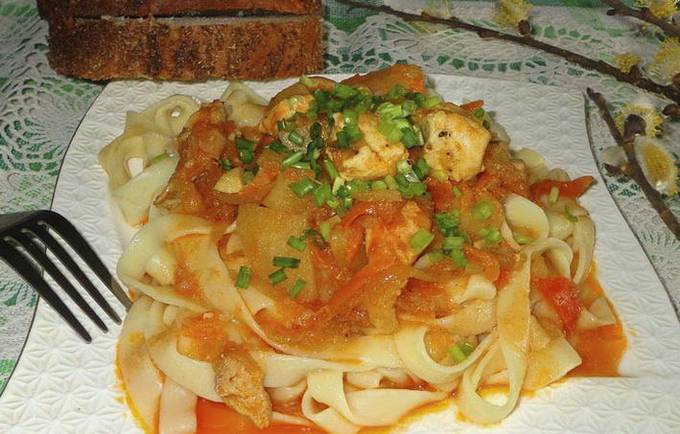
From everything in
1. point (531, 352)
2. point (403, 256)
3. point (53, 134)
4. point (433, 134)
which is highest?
point (433, 134)

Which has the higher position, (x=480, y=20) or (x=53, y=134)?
(x=480, y=20)

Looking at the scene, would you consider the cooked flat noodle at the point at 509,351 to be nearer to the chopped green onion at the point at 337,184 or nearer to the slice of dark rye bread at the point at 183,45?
the chopped green onion at the point at 337,184

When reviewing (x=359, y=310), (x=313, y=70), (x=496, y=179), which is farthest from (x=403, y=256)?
(x=313, y=70)

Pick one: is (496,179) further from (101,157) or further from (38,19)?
(38,19)

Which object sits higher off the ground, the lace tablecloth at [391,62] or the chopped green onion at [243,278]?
the chopped green onion at [243,278]

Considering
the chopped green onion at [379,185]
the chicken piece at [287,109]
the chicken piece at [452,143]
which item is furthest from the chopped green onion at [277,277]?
the chicken piece at [452,143]

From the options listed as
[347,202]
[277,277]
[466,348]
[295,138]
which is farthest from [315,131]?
[466,348]

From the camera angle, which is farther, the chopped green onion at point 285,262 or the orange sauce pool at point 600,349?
the orange sauce pool at point 600,349
